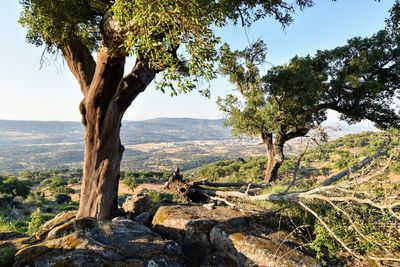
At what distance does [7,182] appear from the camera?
5328 cm

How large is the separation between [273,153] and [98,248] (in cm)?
1806

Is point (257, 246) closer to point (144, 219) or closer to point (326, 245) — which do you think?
point (326, 245)

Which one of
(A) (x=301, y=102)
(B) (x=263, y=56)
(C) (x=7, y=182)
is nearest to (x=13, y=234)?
(A) (x=301, y=102)

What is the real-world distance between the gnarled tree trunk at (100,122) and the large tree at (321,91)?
9.30 meters

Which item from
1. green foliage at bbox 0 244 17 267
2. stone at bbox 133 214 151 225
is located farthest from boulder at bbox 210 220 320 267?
green foliage at bbox 0 244 17 267

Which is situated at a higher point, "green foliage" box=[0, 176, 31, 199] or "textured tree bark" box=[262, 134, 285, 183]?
"textured tree bark" box=[262, 134, 285, 183]

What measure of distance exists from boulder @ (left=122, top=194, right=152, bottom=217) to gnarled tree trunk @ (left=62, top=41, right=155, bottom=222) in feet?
2.43

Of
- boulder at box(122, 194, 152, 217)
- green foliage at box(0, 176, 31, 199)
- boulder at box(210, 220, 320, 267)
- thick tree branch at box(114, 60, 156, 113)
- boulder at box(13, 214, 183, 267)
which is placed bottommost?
green foliage at box(0, 176, 31, 199)

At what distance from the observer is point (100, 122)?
10.9m

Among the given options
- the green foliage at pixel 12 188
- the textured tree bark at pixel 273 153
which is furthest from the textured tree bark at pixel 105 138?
the green foliage at pixel 12 188

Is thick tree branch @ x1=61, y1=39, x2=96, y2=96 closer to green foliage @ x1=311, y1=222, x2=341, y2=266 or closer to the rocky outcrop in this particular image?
the rocky outcrop

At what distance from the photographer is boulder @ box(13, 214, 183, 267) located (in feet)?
19.9

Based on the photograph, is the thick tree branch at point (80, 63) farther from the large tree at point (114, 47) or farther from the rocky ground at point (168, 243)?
the rocky ground at point (168, 243)

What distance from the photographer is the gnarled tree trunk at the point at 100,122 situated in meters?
10.6
